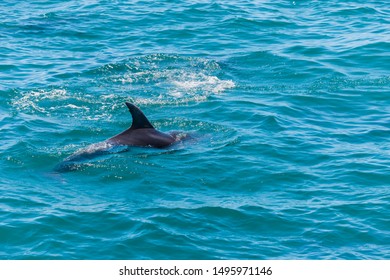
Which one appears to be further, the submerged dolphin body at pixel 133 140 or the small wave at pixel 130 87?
the small wave at pixel 130 87

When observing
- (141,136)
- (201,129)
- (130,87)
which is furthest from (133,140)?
(130,87)

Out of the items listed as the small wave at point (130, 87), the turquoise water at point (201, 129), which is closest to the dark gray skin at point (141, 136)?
the turquoise water at point (201, 129)

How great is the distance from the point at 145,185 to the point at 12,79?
35.6 feet

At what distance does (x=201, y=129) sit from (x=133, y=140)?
8.48ft

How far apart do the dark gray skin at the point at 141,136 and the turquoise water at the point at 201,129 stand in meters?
0.32

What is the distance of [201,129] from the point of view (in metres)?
23.3

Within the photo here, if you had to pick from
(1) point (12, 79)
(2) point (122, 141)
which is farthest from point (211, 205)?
(1) point (12, 79)

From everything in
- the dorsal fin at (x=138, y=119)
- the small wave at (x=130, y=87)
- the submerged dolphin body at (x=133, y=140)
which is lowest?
the submerged dolphin body at (x=133, y=140)

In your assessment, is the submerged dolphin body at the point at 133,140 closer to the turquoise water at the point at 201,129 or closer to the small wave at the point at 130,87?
the turquoise water at the point at 201,129

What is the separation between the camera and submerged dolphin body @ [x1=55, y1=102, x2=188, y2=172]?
824 inches

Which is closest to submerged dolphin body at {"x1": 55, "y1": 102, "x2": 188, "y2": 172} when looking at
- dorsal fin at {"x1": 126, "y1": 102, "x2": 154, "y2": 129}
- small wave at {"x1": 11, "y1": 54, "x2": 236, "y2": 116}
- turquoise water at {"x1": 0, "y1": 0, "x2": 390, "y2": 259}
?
dorsal fin at {"x1": 126, "y1": 102, "x2": 154, "y2": 129}

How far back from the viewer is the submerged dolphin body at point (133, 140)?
20.9 m

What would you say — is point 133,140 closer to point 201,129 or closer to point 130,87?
point 201,129

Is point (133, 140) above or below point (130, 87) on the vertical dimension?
below
